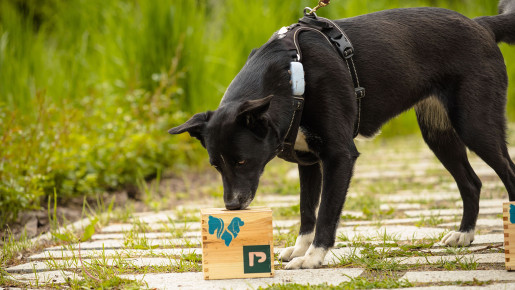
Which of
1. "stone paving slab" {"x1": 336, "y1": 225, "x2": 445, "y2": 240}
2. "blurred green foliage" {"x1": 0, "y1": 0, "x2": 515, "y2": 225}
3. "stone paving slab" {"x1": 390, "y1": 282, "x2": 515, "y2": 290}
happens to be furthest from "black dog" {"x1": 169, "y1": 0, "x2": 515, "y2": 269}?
"blurred green foliage" {"x1": 0, "y1": 0, "x2": 515, "y2": 225}

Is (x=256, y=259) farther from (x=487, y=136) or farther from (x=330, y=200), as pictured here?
(x=487, y=136)

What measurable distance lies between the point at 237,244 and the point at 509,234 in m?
1.17

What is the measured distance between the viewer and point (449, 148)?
3402 mm

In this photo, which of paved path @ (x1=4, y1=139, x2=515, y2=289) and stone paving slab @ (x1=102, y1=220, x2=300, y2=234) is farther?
stone paving slab @ (x1=102, y1=220, x2=300, y2=234)

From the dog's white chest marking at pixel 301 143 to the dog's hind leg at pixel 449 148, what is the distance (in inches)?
33.0

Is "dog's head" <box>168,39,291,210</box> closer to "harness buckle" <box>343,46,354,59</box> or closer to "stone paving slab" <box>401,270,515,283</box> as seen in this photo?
"harness buckle" <box>343,46,354,59</box>

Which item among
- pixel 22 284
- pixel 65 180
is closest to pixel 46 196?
pixel 65 180

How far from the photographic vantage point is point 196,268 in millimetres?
2705

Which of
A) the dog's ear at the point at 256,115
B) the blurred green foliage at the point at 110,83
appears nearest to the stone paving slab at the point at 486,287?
the dog's ear at the point at 256,115

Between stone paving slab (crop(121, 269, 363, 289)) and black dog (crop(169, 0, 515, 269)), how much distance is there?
0.40ft

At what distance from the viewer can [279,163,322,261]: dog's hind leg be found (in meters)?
3.03

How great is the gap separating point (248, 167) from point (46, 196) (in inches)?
95.2

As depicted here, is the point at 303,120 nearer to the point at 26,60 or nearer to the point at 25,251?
the point at 25,251

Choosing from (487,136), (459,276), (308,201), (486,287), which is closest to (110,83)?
(308,201)
